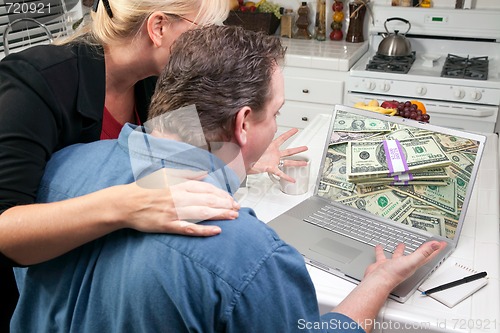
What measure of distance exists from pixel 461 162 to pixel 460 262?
0.82ft

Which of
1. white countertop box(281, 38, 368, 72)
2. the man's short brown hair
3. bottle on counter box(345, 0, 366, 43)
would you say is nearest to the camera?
the man's short brown hair

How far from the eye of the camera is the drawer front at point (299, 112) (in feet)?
11.1

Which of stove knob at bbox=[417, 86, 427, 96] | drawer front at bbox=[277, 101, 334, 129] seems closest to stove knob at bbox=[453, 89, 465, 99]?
stove knob at bbox=[417, 86, 427, 96]

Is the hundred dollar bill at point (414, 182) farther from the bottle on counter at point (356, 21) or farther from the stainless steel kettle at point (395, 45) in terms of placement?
the bottle on counter at point (356, 21)

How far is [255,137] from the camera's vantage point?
0.89m

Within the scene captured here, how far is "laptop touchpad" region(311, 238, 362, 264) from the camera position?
1.20m

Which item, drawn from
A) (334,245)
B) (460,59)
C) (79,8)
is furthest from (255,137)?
(460,59)

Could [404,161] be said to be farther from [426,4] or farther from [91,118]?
[426,4]

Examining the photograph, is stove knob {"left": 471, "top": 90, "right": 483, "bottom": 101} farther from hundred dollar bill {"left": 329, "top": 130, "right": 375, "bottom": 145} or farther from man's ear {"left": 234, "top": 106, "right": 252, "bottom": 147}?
man's ear {"left": 234, "top": 106, "right": 252, "bottom": 147}

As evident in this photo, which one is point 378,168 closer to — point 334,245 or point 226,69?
point 334,245

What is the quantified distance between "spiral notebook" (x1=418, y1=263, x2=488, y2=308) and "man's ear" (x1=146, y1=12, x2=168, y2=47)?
843 mm

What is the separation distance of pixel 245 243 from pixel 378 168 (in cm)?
72

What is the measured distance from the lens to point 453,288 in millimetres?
1087

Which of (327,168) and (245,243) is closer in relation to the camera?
(245,243)
